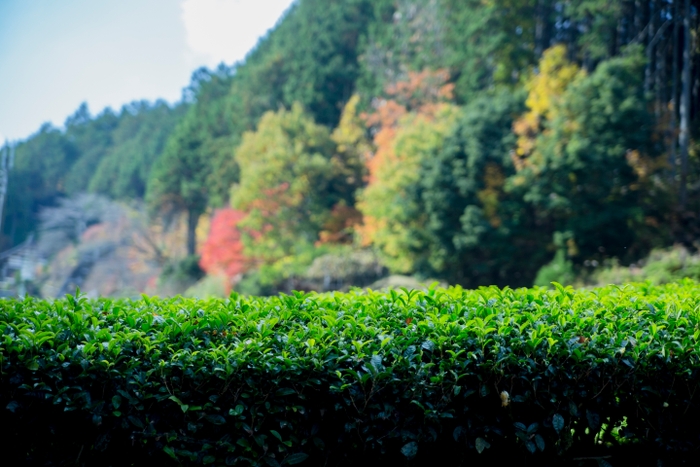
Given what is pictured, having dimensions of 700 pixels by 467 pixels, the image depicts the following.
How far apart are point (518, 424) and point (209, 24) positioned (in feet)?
31.9

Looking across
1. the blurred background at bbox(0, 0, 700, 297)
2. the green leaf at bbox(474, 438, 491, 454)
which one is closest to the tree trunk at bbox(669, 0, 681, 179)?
the blurred background at bbox(0, 0, 700, 297)

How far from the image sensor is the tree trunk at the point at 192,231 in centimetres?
1239

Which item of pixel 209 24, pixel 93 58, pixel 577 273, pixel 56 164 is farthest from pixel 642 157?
pixel 56 164

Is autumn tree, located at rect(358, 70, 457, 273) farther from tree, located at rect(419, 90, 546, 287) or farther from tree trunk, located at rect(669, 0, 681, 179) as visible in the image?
tree trunk, located at rect(669, 0, 681, 179)

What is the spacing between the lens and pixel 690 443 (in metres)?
1.91

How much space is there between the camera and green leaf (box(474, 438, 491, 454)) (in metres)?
1.77

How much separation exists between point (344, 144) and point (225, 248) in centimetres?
293

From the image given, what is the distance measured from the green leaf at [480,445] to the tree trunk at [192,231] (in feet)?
36.6

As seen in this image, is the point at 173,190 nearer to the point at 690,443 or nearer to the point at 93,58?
the point at 93,58

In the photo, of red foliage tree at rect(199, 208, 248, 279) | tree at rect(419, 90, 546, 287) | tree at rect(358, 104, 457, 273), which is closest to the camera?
tree at rect(419, 90, 546, 287)

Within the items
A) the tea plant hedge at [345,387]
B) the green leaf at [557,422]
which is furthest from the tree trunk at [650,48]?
the green leaf at [557,422]

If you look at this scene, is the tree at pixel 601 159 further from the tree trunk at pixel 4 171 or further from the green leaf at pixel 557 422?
the tree trunk at pixel 4 171

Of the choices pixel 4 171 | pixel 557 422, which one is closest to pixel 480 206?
pixel 557 422

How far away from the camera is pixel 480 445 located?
5.83 ft
